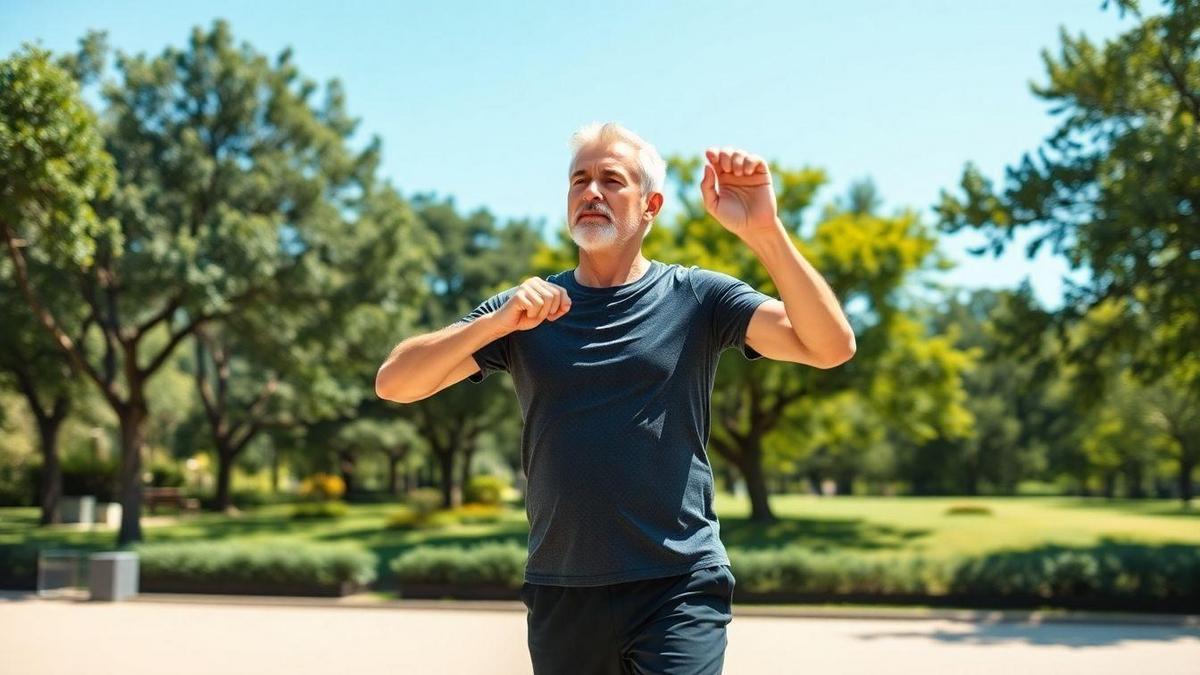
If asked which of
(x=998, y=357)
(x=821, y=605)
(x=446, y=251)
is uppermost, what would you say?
(x=446, y=251)

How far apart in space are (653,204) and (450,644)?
10.4 meters

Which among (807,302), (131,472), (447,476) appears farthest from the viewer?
(447,476)

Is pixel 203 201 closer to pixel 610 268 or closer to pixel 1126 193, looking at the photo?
pixel 1126 193

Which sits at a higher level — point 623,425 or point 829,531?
point 623,425

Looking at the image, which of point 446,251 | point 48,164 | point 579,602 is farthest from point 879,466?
point 579,602

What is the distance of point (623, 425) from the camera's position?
8.64 feet

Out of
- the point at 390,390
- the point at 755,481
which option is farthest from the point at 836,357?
the point at 755,481

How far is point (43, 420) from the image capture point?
36812 mm

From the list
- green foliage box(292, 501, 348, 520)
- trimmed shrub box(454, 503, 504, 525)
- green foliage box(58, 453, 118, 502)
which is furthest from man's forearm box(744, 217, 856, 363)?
green foliage box(58, 453, 118, 502)

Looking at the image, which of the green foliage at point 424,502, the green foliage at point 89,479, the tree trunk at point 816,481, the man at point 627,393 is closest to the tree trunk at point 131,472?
the green foliage at point 424,502

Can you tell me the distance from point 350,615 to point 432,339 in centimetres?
1388

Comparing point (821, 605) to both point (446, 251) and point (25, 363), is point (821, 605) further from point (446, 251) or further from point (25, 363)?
point (446, 251)

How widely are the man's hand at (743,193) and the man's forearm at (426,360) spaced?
0.65 metres

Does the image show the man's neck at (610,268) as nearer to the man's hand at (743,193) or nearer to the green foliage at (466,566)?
the man's hand at (743,193)
